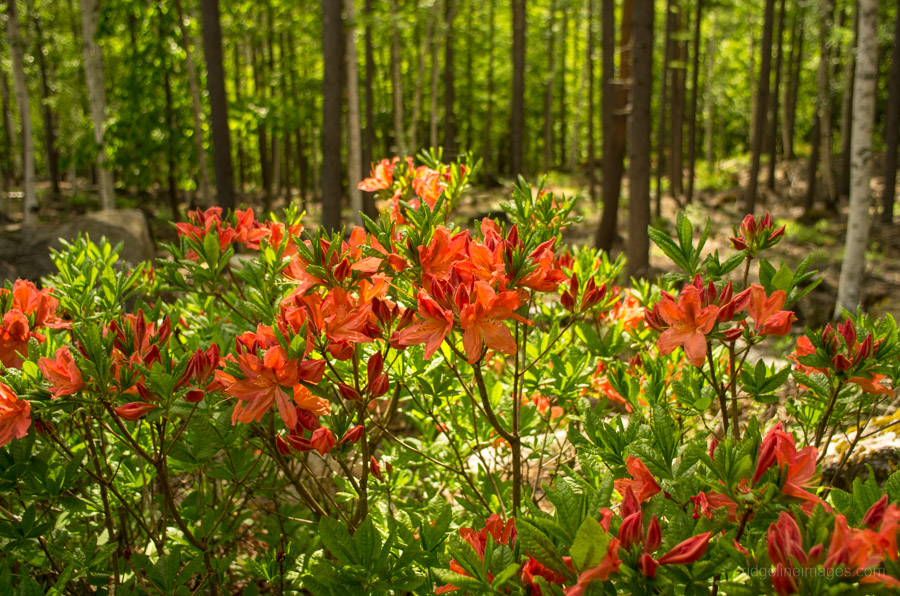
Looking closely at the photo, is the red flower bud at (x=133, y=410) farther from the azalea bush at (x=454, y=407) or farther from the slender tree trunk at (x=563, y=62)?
the slender tree trunk at (x=563, y=62)

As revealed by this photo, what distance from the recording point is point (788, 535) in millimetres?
897

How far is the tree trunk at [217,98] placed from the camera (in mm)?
8453

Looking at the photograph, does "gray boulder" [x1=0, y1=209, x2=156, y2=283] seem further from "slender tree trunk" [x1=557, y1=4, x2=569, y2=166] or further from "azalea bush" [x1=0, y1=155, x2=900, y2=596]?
"slender tree trunk" [x1=557, y1=4, x2=569, y2=166]

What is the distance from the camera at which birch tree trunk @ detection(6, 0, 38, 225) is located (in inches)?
436

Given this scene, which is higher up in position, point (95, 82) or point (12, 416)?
point (95, 82)

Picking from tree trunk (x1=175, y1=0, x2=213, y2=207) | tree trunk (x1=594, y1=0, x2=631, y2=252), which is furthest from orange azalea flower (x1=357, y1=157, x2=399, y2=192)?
tree trunk (x1=175, y1=0, x2=213, y2=207)

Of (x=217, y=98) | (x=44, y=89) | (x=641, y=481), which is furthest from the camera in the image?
(x=44, y=89)

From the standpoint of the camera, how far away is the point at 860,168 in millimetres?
6977

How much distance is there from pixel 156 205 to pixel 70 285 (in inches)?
729

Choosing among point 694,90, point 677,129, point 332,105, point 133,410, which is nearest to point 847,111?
point 694,90

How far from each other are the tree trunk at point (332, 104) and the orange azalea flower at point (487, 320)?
6.69 m

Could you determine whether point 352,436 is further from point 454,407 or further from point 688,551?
point 454,407

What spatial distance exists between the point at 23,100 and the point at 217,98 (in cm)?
554

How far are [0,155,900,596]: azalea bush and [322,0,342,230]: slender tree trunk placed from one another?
622 centimetres
